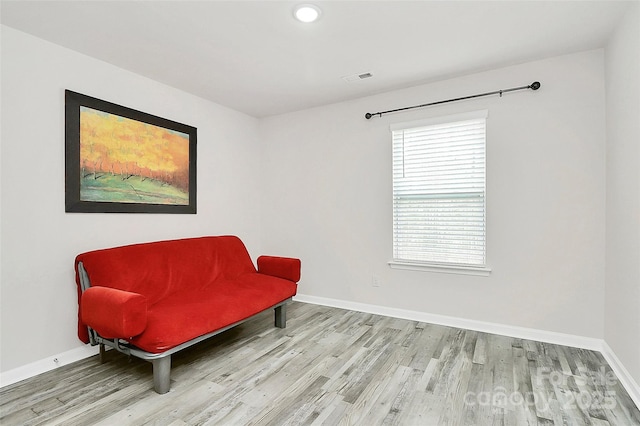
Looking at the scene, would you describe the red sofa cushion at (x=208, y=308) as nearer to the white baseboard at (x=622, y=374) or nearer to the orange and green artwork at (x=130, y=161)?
the orange and green artwork at (x=130, y=161)

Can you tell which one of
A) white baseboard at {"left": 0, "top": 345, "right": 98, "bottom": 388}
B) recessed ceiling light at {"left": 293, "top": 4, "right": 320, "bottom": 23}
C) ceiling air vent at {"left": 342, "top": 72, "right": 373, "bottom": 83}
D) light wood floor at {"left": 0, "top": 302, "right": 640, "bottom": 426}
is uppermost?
ceiling air vent at {"left": 342, "top": 72, "right": 373, "bottom": 83}

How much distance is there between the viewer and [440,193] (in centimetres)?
324

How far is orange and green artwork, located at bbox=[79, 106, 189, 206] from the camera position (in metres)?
2.60

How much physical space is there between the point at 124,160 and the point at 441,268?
10.4 ft

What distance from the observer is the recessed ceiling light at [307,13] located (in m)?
2.02

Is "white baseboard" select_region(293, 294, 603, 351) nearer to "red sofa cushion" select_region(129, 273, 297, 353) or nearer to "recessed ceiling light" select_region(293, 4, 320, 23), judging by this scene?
"red sofa cushion" select_region(129, 273, 297, 353)

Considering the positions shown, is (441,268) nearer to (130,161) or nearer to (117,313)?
(117,313)

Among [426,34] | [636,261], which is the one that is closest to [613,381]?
[636,261]

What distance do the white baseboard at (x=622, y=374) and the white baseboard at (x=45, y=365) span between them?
3776mm

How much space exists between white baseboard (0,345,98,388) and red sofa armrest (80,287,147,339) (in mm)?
681

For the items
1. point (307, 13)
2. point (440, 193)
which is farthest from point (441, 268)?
point (307, 13)

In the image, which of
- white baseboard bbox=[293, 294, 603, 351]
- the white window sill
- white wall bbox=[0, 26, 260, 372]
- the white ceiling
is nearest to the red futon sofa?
white wall bbox=[0, 26, 260, 372]

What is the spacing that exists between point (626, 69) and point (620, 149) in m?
0.53

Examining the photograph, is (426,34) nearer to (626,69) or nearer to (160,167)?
(626,69)
